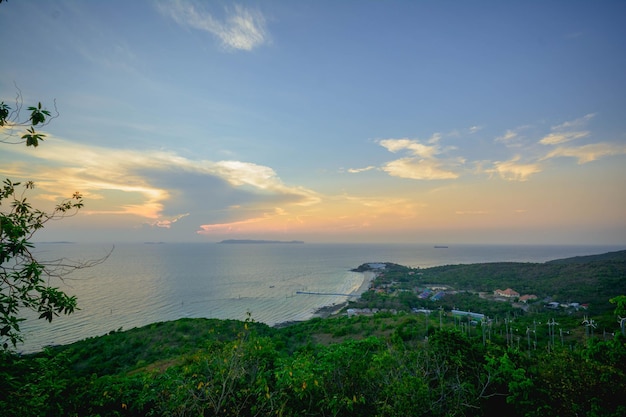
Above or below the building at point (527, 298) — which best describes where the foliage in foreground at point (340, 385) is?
above

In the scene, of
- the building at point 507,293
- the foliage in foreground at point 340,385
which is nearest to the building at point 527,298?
the building at point 507,293

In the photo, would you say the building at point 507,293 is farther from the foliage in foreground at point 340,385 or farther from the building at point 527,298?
the foliage in foreground at point 340,385

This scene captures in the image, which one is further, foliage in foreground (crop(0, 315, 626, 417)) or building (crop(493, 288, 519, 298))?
building (crop(493, 288, 519, 298))

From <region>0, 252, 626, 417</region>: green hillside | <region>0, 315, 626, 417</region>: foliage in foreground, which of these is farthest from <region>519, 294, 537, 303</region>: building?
<region>0, 315, 626, 417</region>: foliage in foreground

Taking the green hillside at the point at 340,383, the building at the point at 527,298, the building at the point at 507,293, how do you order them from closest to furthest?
the green hillside at the point at 340,383 → the building at the point at 527,298 → the building at the point at 507,293

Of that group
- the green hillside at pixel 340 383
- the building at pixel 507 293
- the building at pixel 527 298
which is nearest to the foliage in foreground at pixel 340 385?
the green hillside at pixel 340 383

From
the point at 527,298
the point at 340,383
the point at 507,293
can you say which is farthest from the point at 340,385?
the point at 507,293

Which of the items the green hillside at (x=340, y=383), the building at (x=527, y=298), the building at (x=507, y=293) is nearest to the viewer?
the green hillside at (x=340, y=383)

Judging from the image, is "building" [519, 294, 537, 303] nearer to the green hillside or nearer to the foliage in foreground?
the green hillside

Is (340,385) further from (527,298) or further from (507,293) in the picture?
(507,293)

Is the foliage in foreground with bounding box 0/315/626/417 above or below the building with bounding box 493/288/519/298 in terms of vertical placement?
above

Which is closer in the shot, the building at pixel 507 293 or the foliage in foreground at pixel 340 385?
the foliage in foreground at pixel 340 385

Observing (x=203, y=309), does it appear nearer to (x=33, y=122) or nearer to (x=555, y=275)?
(x=33, y=122)
